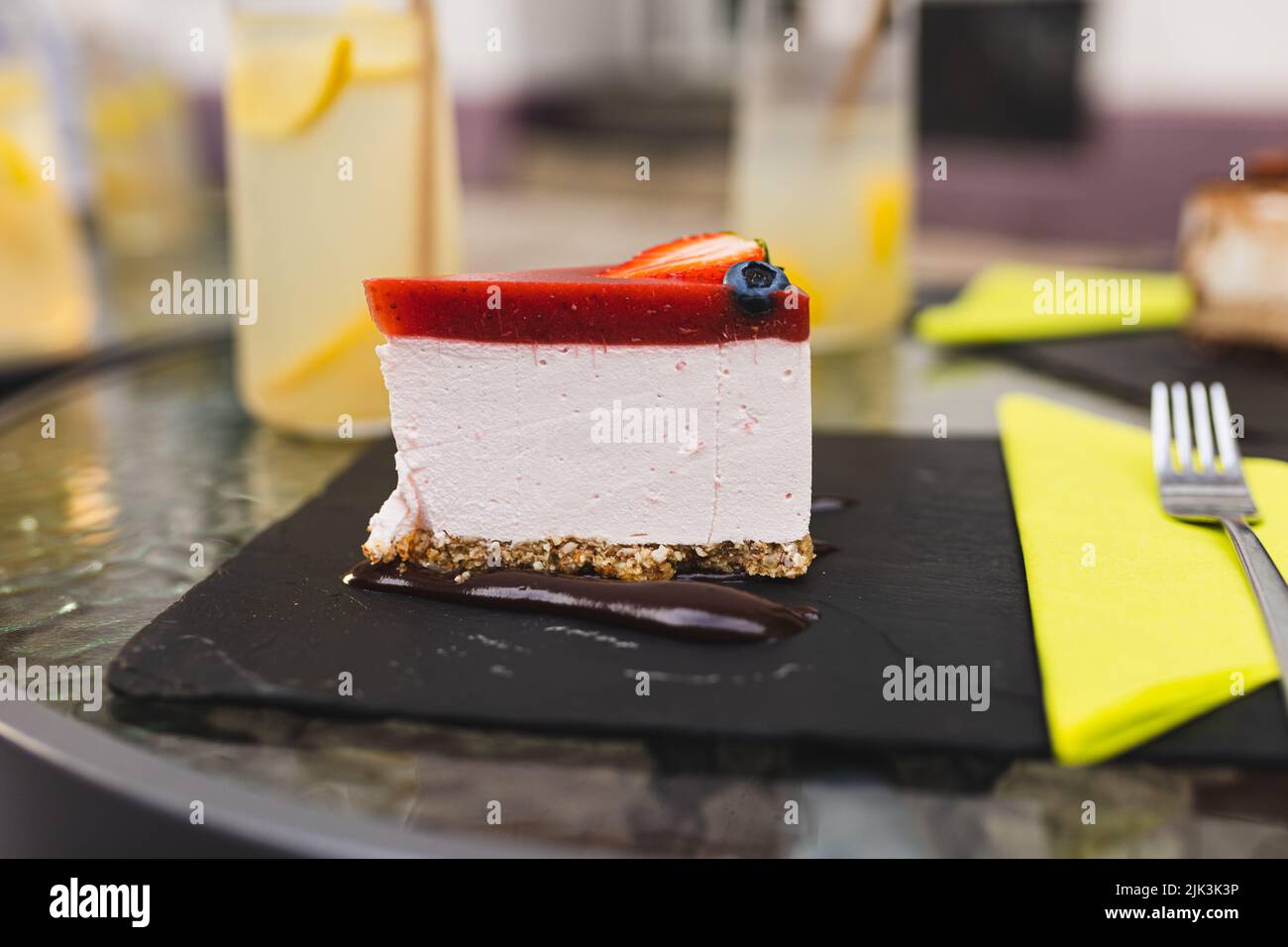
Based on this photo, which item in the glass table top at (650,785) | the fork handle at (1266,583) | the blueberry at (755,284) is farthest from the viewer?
the blueberry at (755,284)

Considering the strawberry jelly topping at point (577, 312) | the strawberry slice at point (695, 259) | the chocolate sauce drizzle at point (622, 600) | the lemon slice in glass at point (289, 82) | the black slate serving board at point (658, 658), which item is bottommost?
the black slate serving board at point (658, 658)

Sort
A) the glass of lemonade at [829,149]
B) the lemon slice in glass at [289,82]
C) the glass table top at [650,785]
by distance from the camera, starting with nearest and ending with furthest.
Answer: the glass table top at [650,785], the lemon slice in glass at [289,82], the glass of lemonade at [829,149]

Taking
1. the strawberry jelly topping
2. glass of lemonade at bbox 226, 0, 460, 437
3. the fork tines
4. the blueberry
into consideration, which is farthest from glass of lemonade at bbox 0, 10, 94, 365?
the fork tines

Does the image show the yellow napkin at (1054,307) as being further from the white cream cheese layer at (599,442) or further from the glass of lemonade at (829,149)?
the white cream cheese layer at (599,442)

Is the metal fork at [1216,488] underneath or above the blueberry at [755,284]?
underneath

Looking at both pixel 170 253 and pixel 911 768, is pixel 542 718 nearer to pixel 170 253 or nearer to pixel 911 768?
pixel 911 768

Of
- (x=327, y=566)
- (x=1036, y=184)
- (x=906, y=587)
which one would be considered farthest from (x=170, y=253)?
(x=1036, y=184)

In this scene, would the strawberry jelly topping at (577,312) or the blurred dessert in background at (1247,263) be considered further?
the blurred dessert in background at (1247,263)

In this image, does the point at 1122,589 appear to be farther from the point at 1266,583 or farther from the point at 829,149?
the point at 829,149

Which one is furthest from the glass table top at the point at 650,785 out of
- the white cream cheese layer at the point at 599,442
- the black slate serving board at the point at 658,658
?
the white cream cheese layer at the point at 599,442
